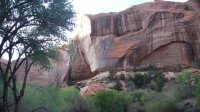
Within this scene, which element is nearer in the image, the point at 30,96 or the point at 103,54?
the point at 30,96

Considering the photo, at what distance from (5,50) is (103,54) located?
1563 inches

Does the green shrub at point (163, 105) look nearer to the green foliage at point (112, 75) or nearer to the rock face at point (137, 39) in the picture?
the green foliage at point (112, 75)

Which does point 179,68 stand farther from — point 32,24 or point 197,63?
point 32,24

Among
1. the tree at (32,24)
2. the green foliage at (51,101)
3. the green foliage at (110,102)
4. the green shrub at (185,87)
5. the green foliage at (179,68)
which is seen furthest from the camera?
the green foliage at (179,68)

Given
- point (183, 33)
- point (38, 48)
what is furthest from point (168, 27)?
point (38, 48)

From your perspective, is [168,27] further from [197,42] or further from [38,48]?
[38,48]

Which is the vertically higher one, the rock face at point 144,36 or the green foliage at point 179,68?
the rock face at point 144,36

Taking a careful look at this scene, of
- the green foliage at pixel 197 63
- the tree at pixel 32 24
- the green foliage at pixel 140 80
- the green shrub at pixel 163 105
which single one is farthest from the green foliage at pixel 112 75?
the tree at pixel 32 24

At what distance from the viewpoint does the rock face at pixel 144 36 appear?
179 feet

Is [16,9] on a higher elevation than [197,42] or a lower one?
higher

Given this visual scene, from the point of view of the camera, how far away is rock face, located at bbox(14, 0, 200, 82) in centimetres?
5466

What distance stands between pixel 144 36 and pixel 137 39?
1.06m

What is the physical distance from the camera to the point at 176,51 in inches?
2158

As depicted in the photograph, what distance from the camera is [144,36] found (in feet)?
188
